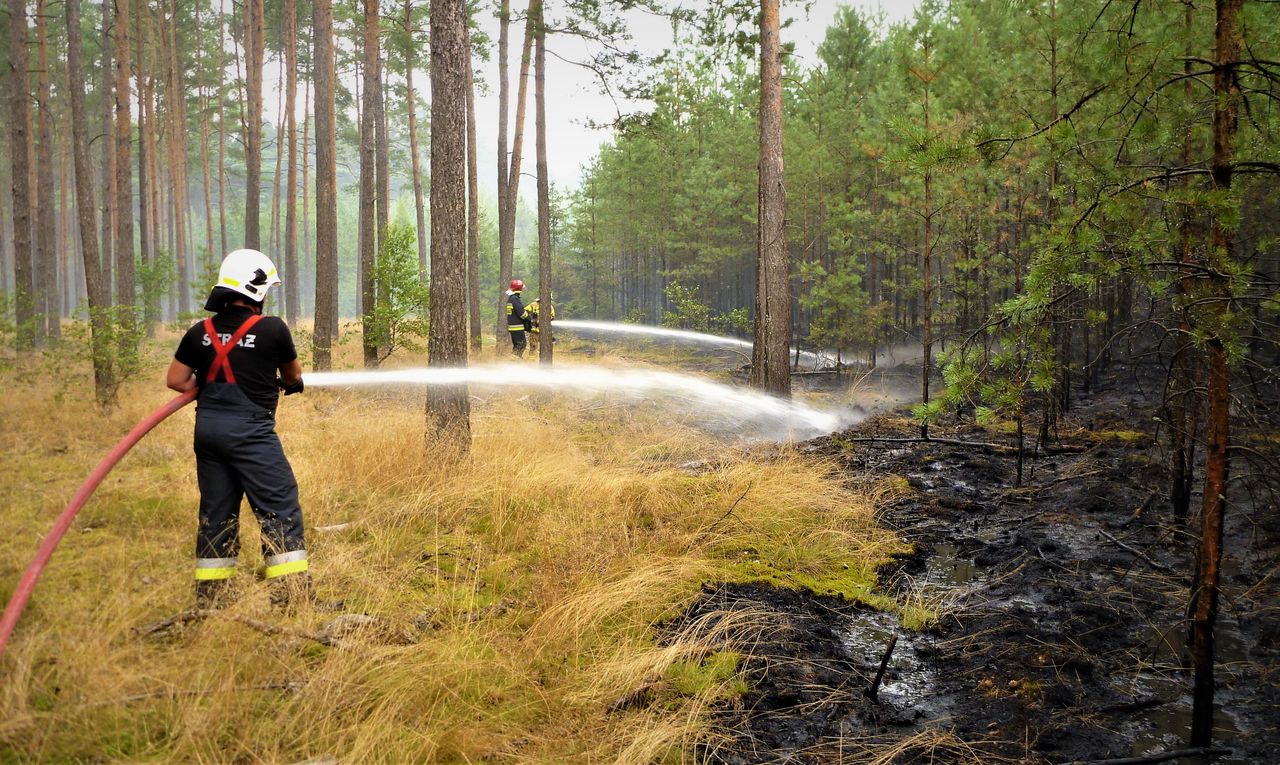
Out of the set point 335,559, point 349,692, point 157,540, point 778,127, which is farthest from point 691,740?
point 778,127

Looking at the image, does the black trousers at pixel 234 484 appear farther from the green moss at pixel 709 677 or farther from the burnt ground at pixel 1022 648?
the burnt ground at pixel 1022 648

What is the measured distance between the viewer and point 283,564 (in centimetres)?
413

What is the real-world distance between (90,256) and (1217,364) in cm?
1324

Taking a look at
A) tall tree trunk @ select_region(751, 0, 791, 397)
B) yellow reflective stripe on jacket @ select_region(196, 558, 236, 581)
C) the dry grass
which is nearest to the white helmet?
yellow reflective stripe on jacket @ select_region(196, 558, 236, 581)

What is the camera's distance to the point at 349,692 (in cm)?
333

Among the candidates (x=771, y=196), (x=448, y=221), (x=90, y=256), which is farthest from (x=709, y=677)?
(x=90, y=256)

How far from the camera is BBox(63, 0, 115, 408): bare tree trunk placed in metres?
9.75

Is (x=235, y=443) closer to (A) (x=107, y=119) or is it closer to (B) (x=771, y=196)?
(B) (x=771, y=196)

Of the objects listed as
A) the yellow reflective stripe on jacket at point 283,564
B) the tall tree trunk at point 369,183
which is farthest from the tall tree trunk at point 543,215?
the yellow reflective stripe on jacket at point 283,564

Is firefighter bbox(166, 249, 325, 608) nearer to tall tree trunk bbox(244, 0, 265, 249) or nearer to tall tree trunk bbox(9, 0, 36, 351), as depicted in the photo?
tall tree trunk bbox(9, 0, 36, 351)

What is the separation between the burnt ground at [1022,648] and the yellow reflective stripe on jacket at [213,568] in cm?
290

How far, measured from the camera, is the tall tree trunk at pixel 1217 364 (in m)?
3.34

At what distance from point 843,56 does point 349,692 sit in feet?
88.8

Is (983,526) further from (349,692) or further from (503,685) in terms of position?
(349,692)
